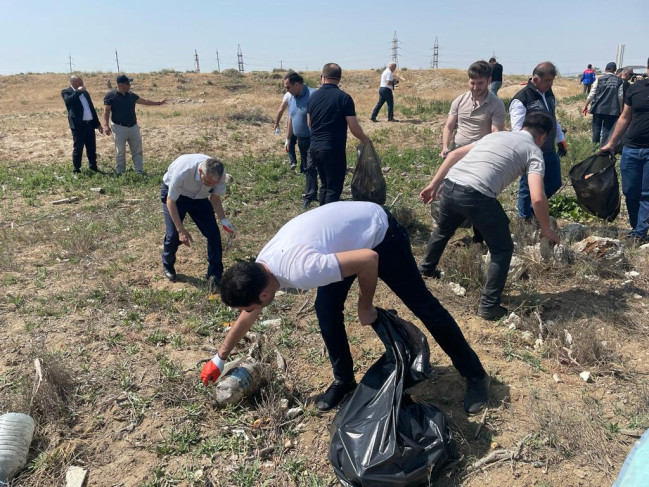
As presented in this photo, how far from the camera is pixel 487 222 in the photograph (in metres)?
3.38

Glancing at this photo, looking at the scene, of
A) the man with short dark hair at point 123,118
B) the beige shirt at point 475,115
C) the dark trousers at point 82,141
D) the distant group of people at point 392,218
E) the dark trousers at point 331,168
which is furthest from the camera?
the dark trousers at point 82,141

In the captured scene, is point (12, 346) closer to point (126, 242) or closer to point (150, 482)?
point (150, 482)

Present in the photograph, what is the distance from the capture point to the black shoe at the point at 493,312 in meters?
3.68

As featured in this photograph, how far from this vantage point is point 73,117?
326 inches

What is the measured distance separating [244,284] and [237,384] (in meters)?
1.01

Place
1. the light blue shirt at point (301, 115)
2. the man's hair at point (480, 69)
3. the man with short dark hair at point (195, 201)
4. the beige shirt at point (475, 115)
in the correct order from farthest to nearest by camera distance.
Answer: the light blue shirt at point (301, 115), the beige shirt at point (475, 115), the man's hair at point (480, 69), the man with short dark hair at point (195, 201)

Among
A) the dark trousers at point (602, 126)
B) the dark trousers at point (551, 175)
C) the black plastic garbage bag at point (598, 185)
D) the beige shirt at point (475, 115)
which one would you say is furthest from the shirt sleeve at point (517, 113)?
the dark trousers at point (602, 126)

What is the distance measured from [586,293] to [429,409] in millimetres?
2353

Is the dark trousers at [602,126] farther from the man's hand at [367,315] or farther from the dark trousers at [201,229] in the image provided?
the man's hand at [367,315]

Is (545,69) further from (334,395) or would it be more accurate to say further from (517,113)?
(334,395)

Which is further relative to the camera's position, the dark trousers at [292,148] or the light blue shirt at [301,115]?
the dark trousers at [292,148]

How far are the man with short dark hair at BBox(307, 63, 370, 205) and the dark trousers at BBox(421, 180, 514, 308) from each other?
66.5 inches

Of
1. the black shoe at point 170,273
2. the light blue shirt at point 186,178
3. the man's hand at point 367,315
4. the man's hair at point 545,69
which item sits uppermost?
the man's hair at point 545,69

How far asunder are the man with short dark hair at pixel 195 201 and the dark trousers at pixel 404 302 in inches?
63.2
